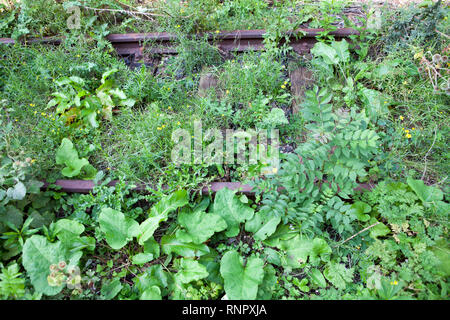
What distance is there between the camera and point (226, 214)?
2.58m

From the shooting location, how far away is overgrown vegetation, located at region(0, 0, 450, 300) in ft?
7.65

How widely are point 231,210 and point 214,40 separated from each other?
2.19 meters

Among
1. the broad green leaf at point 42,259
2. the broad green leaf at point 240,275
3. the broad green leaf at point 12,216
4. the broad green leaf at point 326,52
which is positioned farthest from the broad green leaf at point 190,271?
the broad green leaf at point 326,52

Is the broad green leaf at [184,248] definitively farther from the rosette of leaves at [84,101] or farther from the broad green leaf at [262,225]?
the rosette of leaves at [84,101]

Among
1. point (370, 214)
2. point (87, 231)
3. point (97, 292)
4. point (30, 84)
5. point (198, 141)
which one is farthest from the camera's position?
point (30, 84)

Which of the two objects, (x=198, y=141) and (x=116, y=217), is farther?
(x=198, y=141)

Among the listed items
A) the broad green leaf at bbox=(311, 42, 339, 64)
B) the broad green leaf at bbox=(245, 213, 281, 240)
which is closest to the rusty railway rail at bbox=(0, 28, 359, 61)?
the broad green leaf at bbox=(311, 42, 339, 64)

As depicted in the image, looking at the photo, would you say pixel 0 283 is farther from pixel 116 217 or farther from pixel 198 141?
pixel 198 141

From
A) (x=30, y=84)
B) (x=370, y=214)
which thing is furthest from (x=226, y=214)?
(x=30, y=84)

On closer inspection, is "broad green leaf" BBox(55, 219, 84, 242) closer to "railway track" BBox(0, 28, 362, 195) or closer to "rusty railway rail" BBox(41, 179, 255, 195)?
"rusty railway rail" BBox(41, 179, 255, 195)

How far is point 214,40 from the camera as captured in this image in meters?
3.78

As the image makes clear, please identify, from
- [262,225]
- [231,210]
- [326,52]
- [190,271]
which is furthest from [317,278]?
[326,52]

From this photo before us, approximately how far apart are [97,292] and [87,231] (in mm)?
557
